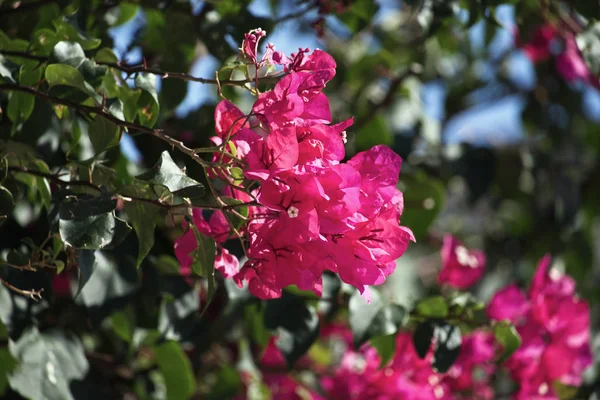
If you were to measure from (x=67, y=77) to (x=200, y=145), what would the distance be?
491mm

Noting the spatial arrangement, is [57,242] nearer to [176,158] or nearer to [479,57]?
[176,158]

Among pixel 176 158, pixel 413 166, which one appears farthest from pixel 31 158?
pixel 413 166

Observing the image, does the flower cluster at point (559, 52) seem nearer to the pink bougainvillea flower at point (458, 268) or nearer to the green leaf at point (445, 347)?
the pink bougainvillea flower at point (458, 268)

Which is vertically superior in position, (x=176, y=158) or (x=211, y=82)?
(x=211, y=82)

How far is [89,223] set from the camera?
24.2 inches

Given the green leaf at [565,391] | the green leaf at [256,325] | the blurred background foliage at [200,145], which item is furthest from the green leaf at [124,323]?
the green leaf at [565,391]

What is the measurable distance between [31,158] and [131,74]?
0.12m

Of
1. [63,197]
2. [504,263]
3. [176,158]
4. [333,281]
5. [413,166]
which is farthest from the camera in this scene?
[504,263]

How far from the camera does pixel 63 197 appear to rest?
2.13 ft

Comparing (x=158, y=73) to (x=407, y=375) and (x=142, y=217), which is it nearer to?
(x=142, y=217)

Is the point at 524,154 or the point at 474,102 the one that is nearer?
the point at 524,154

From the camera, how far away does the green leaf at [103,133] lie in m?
0.67

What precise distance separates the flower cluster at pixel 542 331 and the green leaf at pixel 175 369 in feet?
1.38

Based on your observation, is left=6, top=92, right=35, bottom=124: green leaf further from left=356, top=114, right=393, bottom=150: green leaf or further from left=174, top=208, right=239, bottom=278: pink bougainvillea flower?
left=356, top=114, right=393, bottom=150: green leaf
